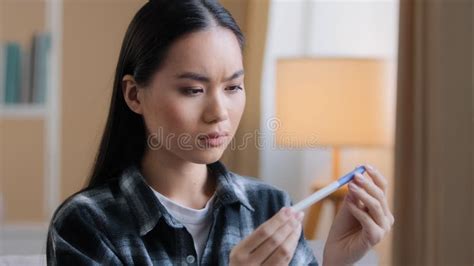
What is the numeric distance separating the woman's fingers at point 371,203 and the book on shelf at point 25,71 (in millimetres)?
2136

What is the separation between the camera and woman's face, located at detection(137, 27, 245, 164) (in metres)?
0.90

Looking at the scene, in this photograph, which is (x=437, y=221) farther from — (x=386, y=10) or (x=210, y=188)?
(x=210, y=188)

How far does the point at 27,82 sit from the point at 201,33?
2128mm

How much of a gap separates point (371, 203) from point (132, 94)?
1.10 feet

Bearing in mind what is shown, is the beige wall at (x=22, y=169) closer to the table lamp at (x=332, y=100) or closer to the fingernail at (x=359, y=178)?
the table lamp at (x=332, y=100)

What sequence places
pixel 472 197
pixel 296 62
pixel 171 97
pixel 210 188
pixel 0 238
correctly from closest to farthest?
1. pixel 171 97
2. pixel 210 188
3. pixel 472 197
4. pixel 296 62
5. pixel 0 238

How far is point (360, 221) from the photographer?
3.10 feet

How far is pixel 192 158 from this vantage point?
92cm

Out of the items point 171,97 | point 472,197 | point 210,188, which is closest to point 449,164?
point 472,197

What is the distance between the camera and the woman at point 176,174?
2.95 ft

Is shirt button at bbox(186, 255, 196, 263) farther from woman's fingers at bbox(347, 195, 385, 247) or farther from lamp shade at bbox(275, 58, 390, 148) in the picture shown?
lamp shade at bbox(275, 58, 390, 148)

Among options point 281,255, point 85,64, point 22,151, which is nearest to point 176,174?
point 281,255

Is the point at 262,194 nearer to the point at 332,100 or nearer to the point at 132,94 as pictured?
the point at 132,94

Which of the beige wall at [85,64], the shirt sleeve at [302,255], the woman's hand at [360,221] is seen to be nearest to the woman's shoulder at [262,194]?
the shirt sleeve at [302,255]
